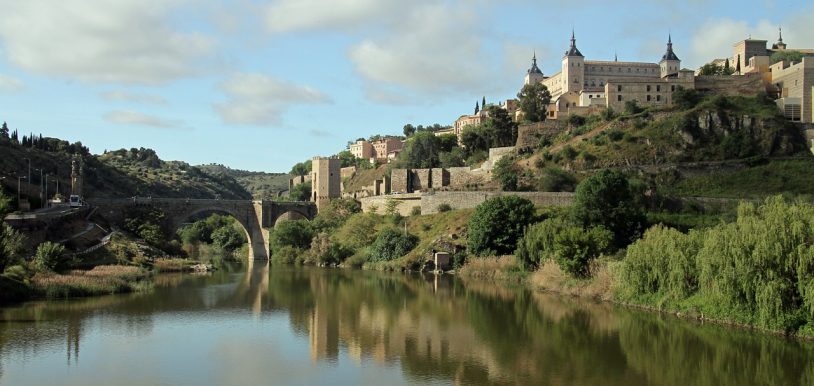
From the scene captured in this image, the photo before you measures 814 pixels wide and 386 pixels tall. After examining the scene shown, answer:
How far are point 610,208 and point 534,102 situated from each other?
3685 centimetres

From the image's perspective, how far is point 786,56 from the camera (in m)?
85.8

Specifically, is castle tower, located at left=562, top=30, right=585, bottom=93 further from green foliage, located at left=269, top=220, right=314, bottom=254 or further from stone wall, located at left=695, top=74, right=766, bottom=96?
green foliage, located at left=269, top=220, right=314, bottom=254

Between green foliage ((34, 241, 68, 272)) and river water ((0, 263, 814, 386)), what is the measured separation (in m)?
4.41

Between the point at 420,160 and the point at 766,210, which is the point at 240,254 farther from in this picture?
the point at 766,210

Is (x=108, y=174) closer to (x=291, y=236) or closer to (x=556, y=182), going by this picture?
(x=291, y=236)

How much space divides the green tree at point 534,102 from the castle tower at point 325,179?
72.1 ft

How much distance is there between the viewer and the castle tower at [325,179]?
8862 cm

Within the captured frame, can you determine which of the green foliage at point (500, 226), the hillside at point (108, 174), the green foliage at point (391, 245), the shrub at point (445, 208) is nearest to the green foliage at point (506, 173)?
the shrub at point (445, 208)

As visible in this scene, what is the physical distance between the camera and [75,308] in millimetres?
33281

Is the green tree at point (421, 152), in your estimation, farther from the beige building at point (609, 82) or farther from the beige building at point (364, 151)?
the beige building at point (364, 151)

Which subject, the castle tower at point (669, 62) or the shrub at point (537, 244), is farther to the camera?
the castle tower at point (669, 62)

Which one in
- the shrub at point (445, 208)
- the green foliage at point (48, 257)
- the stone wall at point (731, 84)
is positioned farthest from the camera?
the stone wall at point (731, 84)

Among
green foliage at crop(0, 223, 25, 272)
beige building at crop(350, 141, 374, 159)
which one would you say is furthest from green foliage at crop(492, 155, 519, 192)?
beige building at crop(350, 141, 374, 159)

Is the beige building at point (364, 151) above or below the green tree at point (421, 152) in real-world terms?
above
